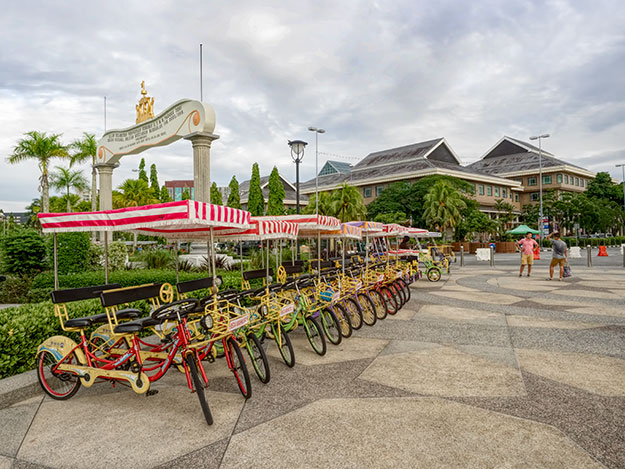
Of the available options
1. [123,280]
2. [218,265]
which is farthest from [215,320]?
[218,265]

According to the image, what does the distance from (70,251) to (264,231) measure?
8.30 meters

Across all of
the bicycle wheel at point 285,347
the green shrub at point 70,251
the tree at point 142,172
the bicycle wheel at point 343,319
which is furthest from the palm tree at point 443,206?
the tree at point 142,172

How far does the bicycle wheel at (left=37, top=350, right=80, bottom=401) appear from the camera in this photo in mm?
4945

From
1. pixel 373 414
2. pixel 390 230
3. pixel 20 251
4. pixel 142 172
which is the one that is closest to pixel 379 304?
pixel 373 414

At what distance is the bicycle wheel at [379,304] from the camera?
928cm

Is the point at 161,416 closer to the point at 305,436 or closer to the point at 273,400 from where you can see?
the point at 273,400

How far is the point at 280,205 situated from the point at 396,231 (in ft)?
136

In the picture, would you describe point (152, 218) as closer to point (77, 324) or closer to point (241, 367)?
point (77, 324)

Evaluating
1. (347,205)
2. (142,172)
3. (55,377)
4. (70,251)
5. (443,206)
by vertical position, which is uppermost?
(142,172)

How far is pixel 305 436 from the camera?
3.91 metres

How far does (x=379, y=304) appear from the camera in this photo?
9.52 meters

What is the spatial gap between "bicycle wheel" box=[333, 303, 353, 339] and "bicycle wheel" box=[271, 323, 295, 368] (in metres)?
1.61

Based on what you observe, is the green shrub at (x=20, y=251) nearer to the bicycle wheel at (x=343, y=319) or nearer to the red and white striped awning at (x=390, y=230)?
the bicycle wheel at (x=343, y=319)

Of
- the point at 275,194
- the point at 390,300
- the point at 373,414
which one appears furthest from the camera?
the point at 275,194
